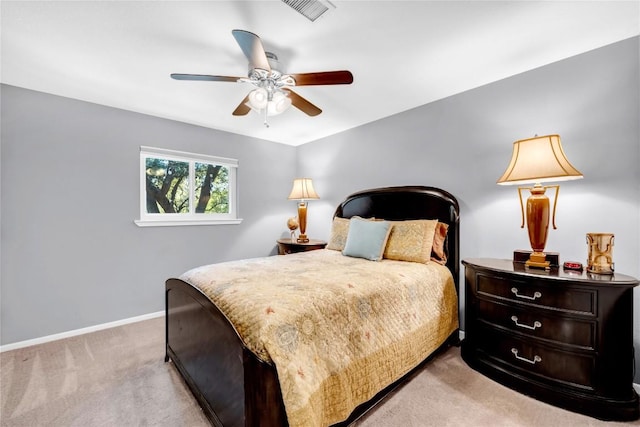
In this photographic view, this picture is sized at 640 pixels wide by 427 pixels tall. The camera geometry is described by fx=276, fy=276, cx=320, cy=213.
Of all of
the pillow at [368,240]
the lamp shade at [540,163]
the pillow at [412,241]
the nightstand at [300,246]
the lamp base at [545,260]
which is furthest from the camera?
the nightstand at [300,246]

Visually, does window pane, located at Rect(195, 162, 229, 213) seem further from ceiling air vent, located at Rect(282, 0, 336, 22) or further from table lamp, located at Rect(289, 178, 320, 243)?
ceiling air vent, located at Rect(282, 0, 336, 22)

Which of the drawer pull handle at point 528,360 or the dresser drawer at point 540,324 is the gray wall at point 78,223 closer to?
the dresser drawer at point 540,324

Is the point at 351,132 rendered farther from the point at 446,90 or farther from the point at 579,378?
the point at 579,378

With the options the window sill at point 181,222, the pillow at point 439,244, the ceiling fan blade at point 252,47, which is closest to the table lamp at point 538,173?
the pillow at point 439,244

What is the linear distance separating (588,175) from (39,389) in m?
4.15

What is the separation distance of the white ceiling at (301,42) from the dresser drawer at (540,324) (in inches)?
72.6

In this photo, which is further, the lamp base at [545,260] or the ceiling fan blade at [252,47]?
the lamp base at [545,260]

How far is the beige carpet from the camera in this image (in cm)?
161

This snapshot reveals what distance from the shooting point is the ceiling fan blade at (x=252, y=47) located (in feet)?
4.83

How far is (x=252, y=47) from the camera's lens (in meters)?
1.58

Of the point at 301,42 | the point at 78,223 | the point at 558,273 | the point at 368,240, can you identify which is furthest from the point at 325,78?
the point at 78,223

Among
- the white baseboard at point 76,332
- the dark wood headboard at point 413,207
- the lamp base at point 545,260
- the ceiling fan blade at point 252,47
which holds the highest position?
the ceiling fan blade at point 252,47

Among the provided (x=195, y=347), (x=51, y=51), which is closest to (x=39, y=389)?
(x=195, y=347)

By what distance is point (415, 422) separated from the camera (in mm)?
1592
